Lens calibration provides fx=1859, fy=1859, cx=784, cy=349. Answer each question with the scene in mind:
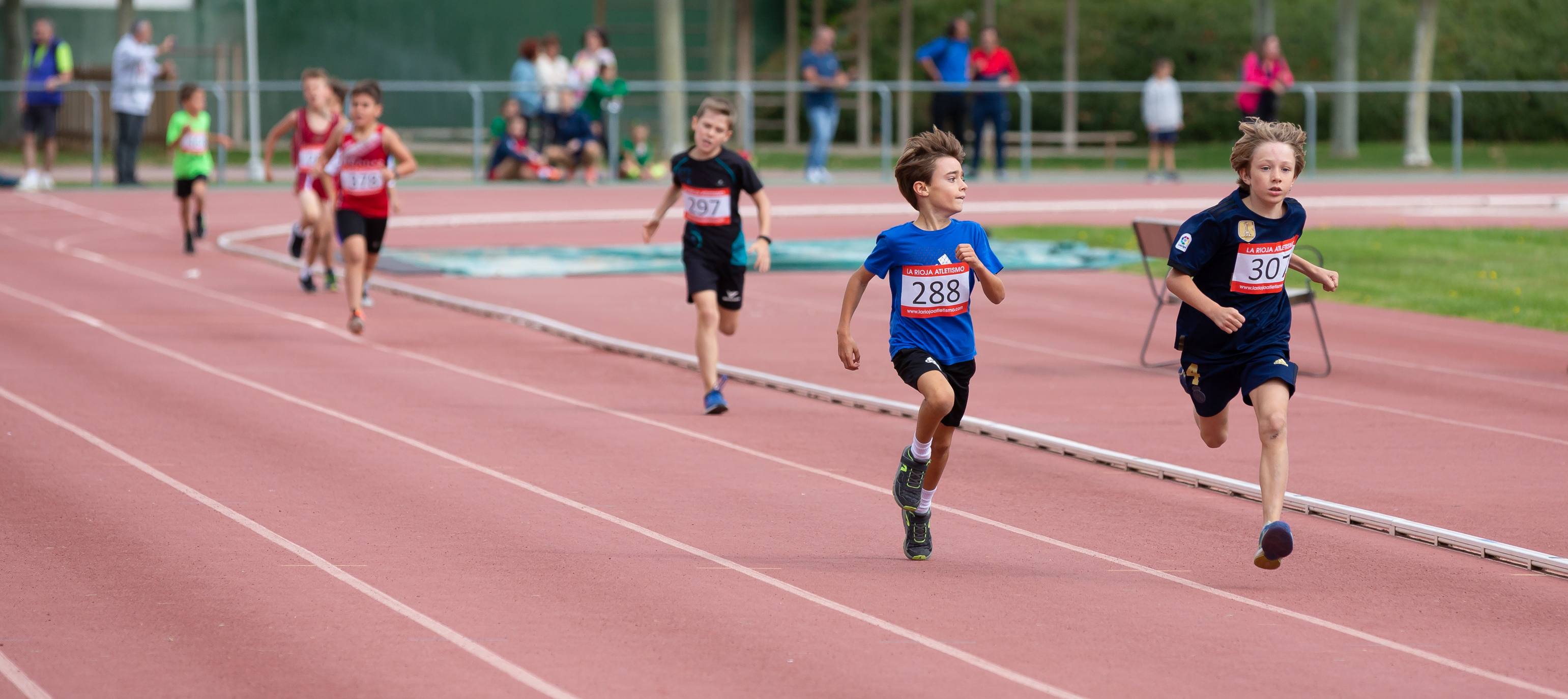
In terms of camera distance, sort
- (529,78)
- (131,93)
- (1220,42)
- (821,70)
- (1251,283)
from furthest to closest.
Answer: (1220,42), (529,78), (821,70), (131,93), (1251,283)

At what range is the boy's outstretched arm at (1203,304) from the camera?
6621 mm

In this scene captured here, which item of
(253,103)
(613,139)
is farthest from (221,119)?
(613,139)

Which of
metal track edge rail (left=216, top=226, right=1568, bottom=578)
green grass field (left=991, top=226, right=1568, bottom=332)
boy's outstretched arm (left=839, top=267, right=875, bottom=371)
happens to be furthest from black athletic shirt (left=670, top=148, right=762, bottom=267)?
green grass field (left=991, top=226, right=1568, bottom=332)

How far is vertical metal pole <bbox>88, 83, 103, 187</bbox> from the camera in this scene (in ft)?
86.1

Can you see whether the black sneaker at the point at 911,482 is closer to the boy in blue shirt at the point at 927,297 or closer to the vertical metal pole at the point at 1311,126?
the boy in blue shirt at the point at 927,297

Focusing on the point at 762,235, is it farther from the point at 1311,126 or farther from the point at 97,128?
the point at 1311,126

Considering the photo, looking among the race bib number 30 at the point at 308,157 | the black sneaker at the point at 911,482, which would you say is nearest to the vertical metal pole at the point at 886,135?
the race bib number 30 at the point at 308,157

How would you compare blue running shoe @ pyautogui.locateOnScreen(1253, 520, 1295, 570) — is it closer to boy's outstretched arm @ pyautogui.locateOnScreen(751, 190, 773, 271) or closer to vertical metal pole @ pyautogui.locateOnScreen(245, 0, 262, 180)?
boy's outstretched arm @ pyautogui.locateOnScreen(751, 190, 773, 271)

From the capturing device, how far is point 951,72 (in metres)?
27.6

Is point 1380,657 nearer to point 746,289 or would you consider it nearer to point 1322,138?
point 746,289

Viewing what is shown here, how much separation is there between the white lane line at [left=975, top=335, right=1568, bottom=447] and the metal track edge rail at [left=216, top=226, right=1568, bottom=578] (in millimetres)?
2070

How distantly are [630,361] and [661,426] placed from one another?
8.03ft

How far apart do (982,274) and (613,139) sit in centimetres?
2162

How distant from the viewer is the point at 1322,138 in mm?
34688
